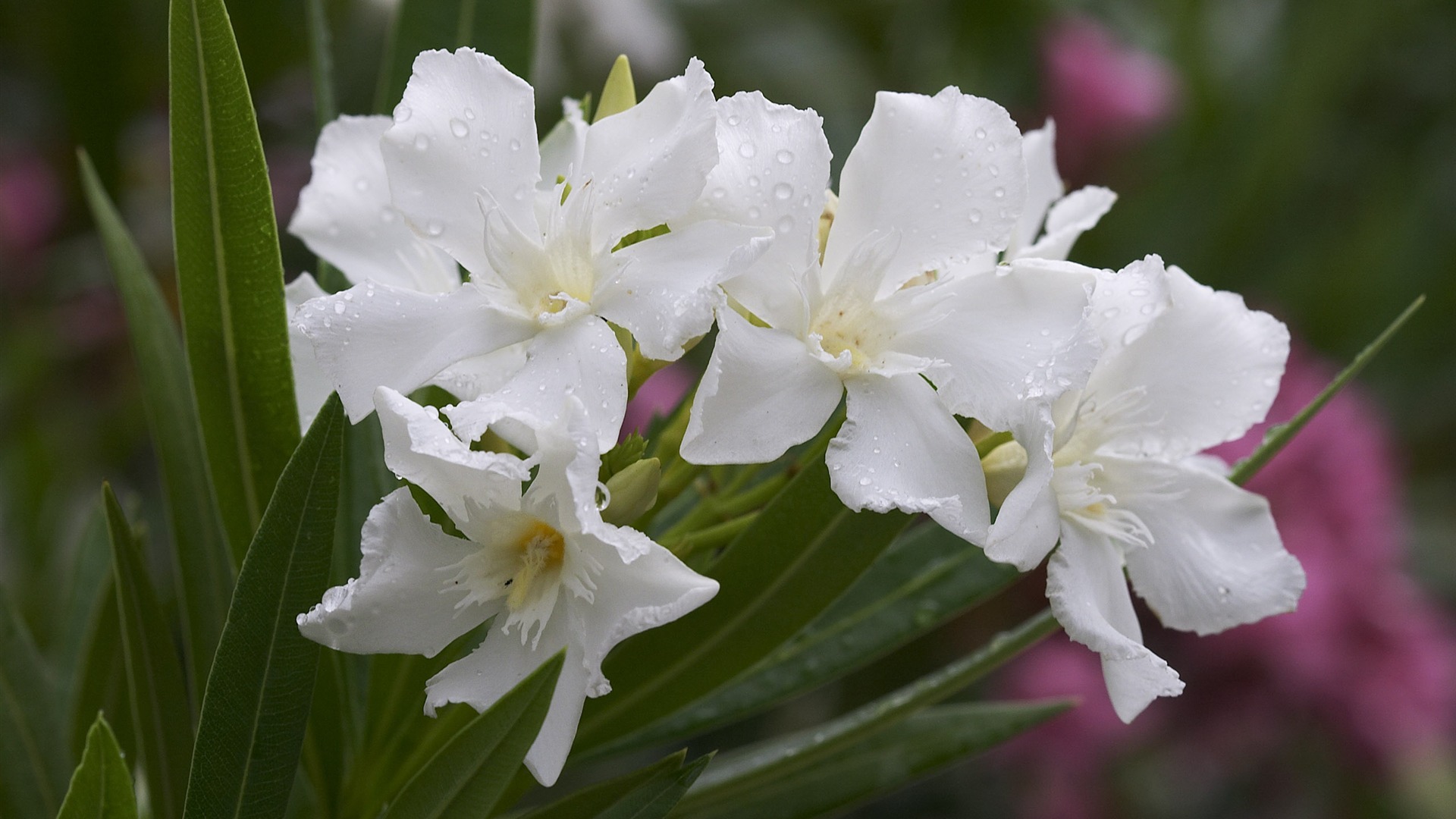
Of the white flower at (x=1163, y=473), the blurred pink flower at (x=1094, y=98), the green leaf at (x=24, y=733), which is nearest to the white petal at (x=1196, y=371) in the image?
the white flower at (x=1163, y=473)

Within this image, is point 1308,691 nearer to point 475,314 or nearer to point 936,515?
point 936,515

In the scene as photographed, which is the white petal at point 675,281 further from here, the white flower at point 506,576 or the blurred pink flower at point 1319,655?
the blurred pink flower at point 1319,655

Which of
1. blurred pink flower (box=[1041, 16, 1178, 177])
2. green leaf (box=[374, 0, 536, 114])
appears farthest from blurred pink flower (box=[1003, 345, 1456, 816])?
green leaf (box=[374, 0, 536, 114])

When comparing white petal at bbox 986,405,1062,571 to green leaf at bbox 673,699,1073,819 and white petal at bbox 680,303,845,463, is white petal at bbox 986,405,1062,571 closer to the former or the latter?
white petal at bbox 680,303,845,463

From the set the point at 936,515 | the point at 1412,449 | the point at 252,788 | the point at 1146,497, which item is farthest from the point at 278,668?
the point at 1412,449

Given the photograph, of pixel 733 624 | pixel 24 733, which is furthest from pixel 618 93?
pixel 24 733

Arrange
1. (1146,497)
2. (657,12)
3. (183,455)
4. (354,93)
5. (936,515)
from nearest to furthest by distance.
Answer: (936,515)
(1146,497)
(183,455)
(354,93)
(657,12)
